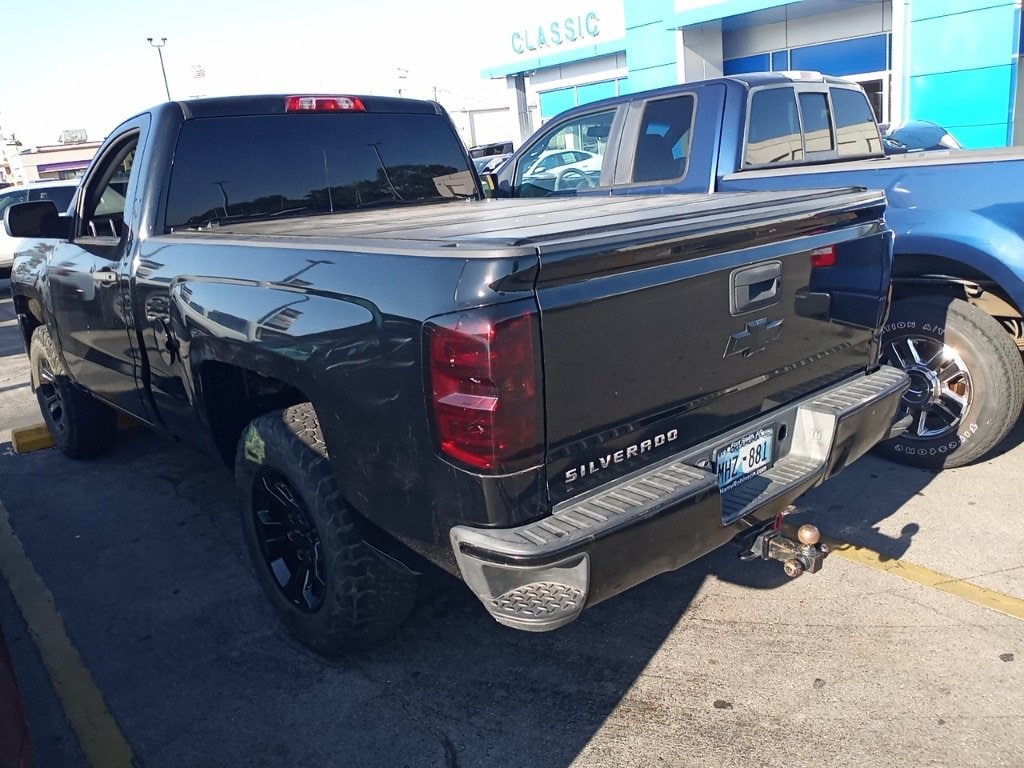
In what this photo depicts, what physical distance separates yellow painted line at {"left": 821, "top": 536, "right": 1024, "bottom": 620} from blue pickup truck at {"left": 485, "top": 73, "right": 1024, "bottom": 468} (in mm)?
648

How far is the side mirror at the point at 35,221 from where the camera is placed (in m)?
4.32

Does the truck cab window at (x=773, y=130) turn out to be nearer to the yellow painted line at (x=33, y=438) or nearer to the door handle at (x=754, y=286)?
the door handle at (x=754, y=286)

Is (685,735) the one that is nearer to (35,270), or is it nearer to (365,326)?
(365,326)

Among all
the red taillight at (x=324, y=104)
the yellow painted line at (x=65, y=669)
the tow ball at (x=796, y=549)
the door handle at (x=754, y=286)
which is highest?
the red taillight at (x=324, y=104)

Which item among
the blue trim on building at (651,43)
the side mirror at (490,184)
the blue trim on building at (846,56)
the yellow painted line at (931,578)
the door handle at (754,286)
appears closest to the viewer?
the door handle at (754,286)

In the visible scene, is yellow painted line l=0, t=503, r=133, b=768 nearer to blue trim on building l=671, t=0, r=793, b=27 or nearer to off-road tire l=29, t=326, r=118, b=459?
off-road tire l=29, t=326, r=118, b=459

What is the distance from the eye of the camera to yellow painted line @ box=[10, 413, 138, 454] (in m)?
6.02

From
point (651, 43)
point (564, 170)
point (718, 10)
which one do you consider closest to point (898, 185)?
point (564, 170)

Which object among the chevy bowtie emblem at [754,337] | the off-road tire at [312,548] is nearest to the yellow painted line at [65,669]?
the off-road tire at [312,548]

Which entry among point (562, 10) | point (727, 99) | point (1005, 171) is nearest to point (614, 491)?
point (1005, 171)

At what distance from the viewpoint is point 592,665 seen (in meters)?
3.16

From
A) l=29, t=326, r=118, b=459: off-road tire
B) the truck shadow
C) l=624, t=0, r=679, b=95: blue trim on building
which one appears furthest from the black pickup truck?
l=624, t=0, r=679, b=95: blue trim on building

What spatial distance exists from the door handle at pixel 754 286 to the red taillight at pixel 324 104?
2514mm

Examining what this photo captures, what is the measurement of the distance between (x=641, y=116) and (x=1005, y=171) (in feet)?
7.67
